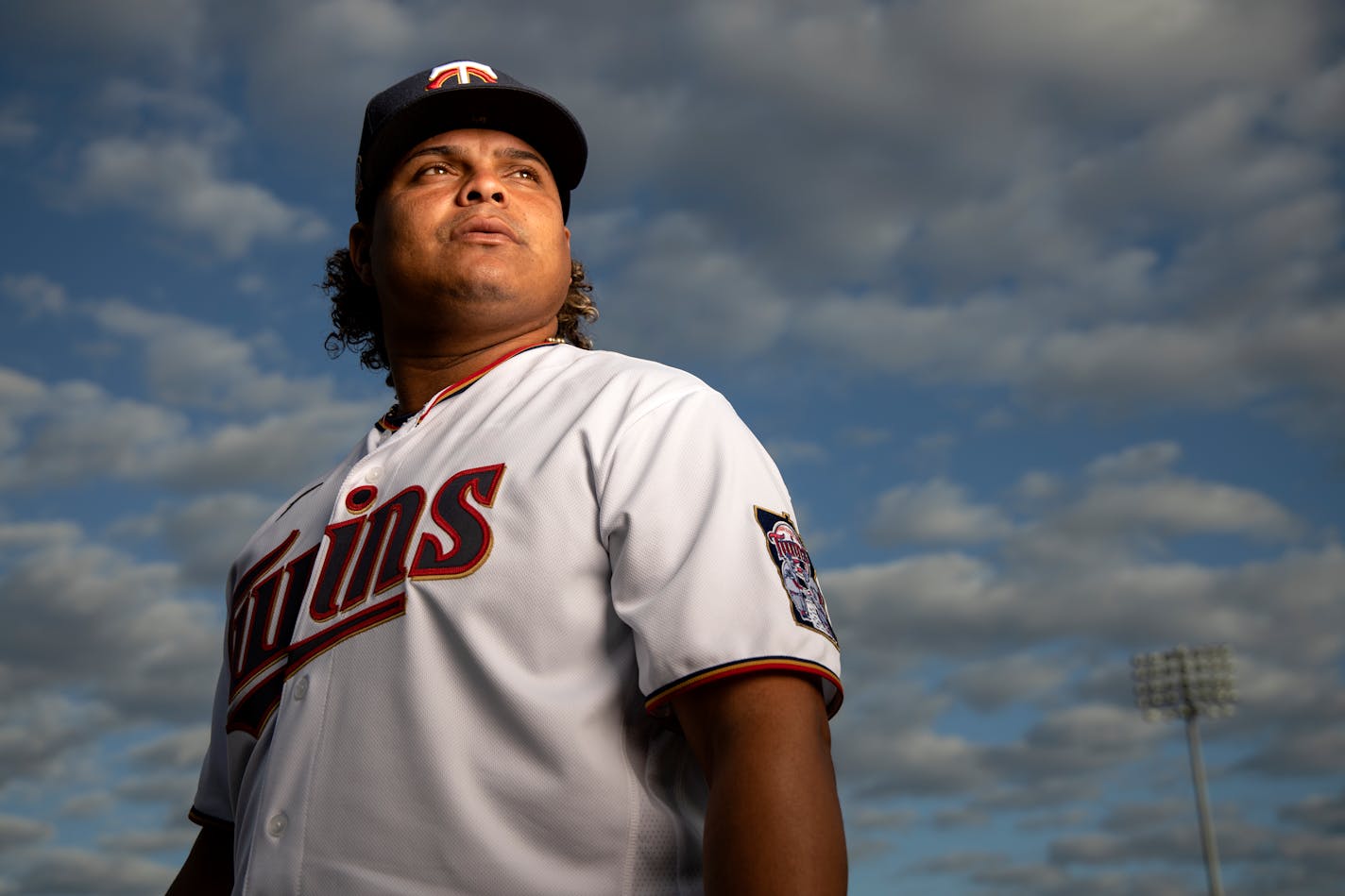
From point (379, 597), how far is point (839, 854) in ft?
2.95

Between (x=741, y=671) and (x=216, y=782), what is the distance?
1.46 m

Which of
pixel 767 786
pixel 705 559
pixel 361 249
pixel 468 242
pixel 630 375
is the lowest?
pixel 767 786

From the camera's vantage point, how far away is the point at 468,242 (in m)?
2.62

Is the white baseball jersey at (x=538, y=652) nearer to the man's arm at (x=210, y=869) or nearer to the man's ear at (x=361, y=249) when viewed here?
the man's arm at (x=210, y=869)

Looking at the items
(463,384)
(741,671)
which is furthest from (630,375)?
(741,671)

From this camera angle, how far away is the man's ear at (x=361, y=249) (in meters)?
3.15

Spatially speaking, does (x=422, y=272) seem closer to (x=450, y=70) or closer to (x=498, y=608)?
(x=450, y=70)

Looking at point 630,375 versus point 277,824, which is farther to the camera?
point 630,375

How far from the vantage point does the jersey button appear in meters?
1.99

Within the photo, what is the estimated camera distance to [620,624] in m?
1.92

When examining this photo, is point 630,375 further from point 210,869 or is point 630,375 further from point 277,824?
point 210,869

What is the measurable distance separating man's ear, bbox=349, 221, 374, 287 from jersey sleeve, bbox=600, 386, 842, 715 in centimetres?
134

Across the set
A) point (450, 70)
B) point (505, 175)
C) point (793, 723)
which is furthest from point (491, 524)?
point (450, 70)

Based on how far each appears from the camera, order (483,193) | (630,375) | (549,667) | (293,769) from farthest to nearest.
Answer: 1. (483,193)
2. (630,375)
3. (293,769)
4. (549,667)
